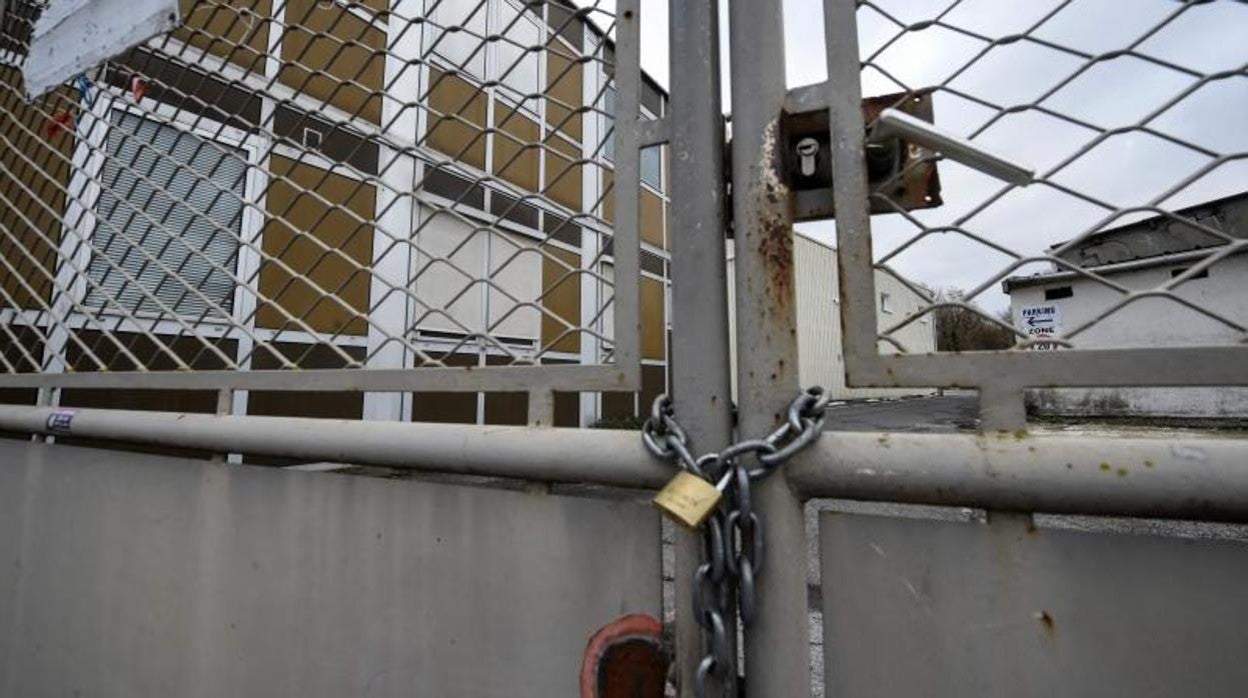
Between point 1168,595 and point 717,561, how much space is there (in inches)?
17.2

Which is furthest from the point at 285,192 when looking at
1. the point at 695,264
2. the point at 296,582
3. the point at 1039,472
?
the point at 1039,472

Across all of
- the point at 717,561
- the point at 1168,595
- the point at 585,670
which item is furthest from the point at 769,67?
the point at 585,670

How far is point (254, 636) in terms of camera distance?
38.4 inches

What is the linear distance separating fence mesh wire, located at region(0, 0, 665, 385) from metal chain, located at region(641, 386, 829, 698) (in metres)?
0.29

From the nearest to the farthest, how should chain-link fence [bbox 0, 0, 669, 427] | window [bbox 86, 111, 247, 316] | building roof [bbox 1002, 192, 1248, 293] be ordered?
building roof [bbox 1002, 192, 1248, 293]
chain-link fence [bbox 0, 0, 669, 427]
window [bbox 86, 111, 247, 316]

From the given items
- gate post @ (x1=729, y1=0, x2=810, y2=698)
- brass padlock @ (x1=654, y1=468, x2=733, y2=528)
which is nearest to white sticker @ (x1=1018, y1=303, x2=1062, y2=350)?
gate post @ (x1=729, y1=0, x2=810, y2=698)

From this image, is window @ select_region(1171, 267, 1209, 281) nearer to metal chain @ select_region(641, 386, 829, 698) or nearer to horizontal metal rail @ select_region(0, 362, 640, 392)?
metal chain @ select_region(641, 386, 829, 698)

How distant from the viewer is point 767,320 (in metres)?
0.67

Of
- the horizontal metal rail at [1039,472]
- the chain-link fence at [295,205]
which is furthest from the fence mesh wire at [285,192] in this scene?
the horizontal metal rail at [1039,472]

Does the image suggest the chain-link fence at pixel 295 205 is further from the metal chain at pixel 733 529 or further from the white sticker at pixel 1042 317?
the white sticker at pixel 1042 317

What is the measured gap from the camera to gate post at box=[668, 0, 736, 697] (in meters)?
0.67

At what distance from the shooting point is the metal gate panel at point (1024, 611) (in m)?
0.53

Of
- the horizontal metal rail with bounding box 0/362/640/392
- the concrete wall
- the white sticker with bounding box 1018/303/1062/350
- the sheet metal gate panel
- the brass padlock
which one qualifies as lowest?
the sheet metal gate panel

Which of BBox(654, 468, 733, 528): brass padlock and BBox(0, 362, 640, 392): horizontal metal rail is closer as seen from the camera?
BBox(654, 468, 733, 528): brass padlock
